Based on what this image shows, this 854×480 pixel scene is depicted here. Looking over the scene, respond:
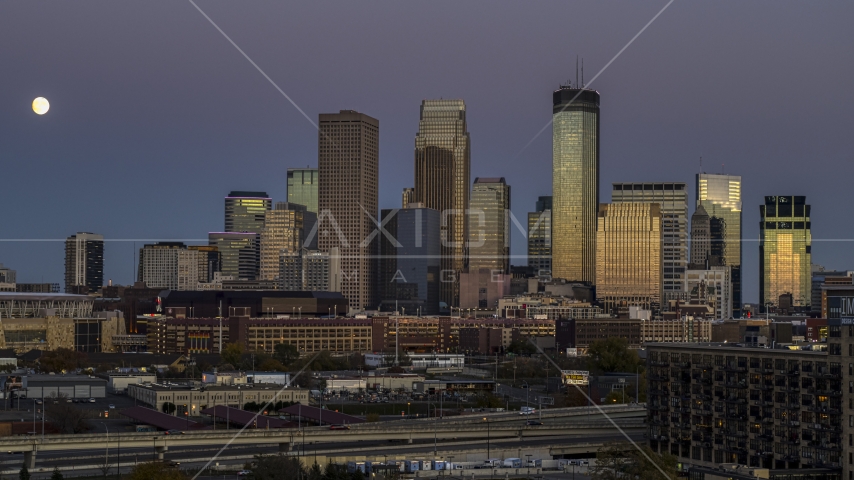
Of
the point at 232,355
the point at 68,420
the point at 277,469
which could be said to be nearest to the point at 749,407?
the point at 277,469

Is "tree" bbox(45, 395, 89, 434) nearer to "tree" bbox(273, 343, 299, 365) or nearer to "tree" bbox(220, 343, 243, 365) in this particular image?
"tree" bbox(220, 343, 243, 365)

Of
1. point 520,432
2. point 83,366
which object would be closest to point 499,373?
point 83,366

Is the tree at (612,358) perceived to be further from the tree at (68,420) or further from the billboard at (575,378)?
the tree at (68,420)

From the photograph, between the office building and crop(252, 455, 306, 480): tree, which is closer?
crop(252, 455, 306, 480): tree

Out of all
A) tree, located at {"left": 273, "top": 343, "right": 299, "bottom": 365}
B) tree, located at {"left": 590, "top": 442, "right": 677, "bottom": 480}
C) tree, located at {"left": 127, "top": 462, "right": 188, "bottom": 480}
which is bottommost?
tree, located at {"left": 273, "top": 343, "right": 299, "bottom": 365}

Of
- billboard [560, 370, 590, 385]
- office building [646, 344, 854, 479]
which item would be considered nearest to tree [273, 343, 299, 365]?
billboard [560, 370, 590, 385]

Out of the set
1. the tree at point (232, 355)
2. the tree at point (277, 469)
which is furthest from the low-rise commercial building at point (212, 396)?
the tree at point (232, 355)

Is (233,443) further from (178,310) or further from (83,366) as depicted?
(178,310)
